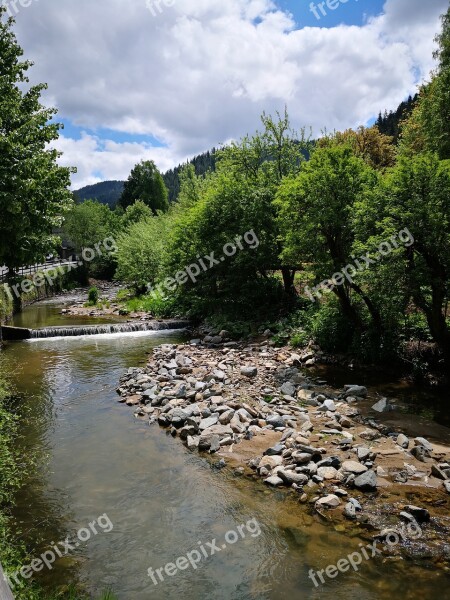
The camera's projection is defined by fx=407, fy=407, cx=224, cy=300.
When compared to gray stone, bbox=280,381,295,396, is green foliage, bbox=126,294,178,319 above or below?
above

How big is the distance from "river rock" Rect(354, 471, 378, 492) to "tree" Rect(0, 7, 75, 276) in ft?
29.6

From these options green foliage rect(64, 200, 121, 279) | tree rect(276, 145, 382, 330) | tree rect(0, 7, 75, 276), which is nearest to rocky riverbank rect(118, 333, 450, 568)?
tree rect(276, 145, 382, 330)

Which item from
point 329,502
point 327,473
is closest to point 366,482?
point 327,473

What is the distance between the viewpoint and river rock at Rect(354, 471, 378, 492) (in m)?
7.30

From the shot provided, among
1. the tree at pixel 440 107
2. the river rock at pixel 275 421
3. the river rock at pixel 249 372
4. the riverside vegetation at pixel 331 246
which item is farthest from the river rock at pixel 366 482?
the tree at pixel 440 107

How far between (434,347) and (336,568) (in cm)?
933

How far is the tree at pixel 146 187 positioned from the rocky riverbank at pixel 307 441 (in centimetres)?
6925

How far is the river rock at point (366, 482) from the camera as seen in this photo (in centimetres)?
730

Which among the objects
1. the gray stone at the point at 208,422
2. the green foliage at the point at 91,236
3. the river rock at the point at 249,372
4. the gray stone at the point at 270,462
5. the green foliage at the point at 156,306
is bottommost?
the gray stone at the point at 270,462

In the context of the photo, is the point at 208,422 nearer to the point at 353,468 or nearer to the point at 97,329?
the point at 353,468

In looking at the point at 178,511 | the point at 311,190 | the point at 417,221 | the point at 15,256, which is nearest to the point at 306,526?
the point at 178,511

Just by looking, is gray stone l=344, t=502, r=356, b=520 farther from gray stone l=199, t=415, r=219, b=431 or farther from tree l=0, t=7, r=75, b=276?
tree l=0, t=7, r=75, b=276

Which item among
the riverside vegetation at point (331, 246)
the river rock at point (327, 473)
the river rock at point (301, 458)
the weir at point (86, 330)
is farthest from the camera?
the weir at point (86, 330)

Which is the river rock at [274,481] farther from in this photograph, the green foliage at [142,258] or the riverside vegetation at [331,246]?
the green foliage at [142,258]
